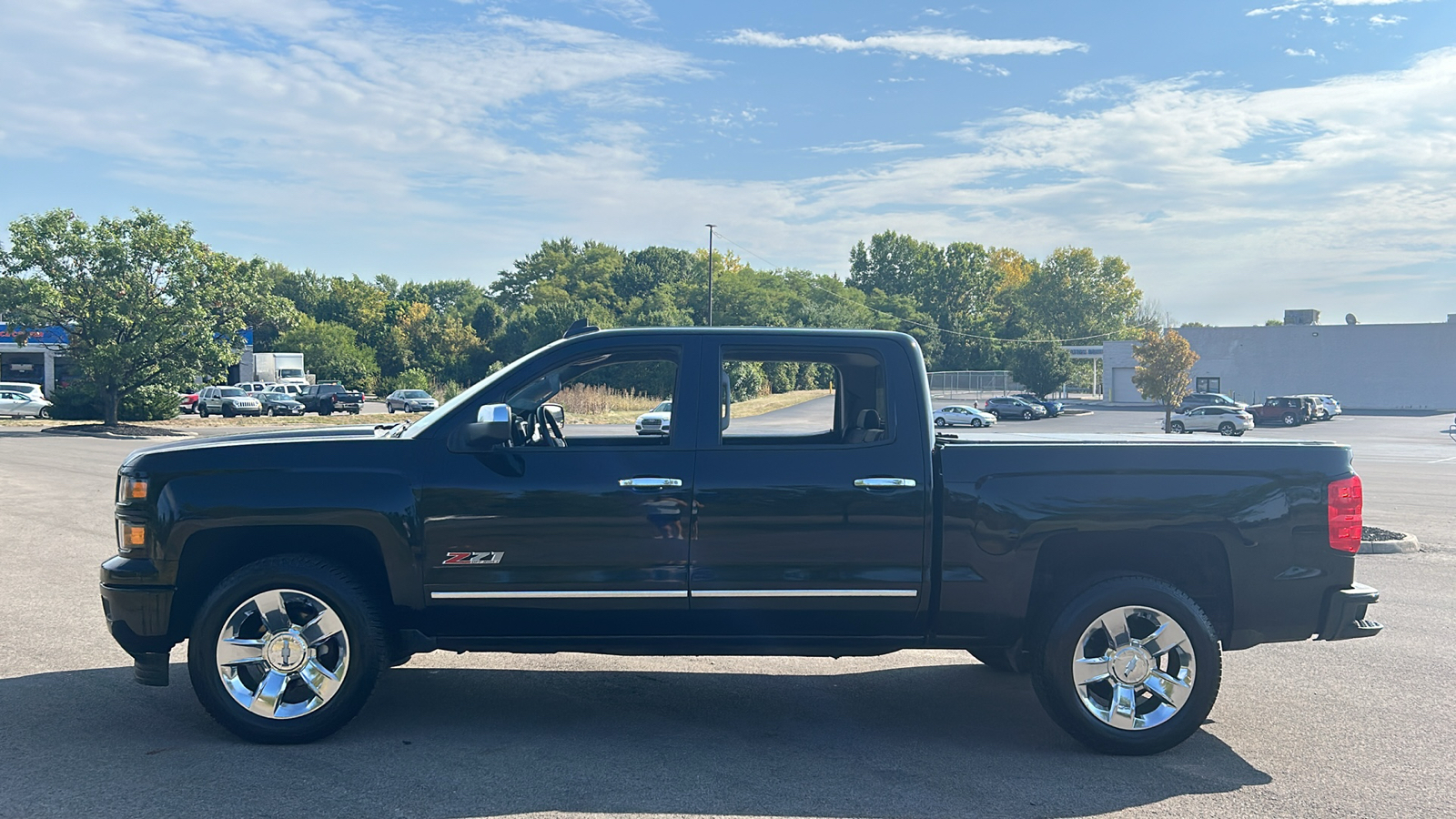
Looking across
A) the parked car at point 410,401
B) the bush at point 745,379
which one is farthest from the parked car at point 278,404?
the bush at point 745,379

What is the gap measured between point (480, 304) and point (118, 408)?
53.4m

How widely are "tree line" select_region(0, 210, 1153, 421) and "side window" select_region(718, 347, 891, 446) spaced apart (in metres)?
32.1

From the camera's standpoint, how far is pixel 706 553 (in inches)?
193

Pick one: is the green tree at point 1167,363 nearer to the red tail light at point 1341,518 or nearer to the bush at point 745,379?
the bush at point 745,379

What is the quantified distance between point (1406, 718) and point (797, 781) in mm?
3337

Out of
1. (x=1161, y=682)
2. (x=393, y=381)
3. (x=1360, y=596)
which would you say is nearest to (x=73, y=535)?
(x=1161, y=682)

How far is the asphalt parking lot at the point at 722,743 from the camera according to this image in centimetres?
432

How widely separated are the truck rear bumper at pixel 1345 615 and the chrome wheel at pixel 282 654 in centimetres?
457

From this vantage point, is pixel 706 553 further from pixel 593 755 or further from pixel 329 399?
pixel 329 399

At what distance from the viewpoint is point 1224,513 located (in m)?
5.03

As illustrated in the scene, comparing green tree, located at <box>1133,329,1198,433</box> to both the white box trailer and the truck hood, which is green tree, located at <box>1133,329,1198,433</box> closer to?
the truck hood

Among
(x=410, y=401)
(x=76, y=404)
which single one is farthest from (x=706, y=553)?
(x=410, y=401)

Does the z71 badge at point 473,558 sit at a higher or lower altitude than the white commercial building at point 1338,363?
lower

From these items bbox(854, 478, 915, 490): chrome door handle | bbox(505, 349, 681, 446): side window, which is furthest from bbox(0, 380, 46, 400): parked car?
bbox(854, 478, 915, 490): chrome door handle
